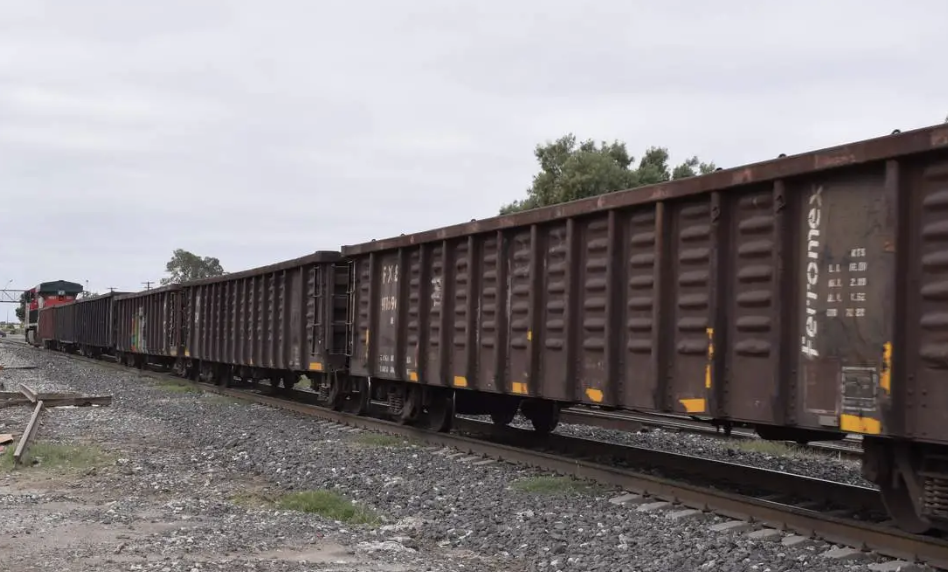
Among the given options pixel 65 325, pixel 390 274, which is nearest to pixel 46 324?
pixel 65 325

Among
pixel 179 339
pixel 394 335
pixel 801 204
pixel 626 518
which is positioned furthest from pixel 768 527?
pixel 179 339

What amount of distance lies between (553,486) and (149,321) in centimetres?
2423

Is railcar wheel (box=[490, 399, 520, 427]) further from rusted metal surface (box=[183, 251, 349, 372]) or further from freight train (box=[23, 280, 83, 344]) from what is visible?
freight train (box=[23, 280, 83, 344])

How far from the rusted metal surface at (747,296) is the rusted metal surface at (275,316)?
17.2 feet

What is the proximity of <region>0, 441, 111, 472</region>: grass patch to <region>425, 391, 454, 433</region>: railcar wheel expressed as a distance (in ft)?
14.6

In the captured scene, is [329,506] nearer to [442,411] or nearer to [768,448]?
[442,411]

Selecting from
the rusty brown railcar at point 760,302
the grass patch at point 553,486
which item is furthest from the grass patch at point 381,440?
the grass patch at point 553,486

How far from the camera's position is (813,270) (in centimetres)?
661

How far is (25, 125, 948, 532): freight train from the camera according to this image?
592 centimetres

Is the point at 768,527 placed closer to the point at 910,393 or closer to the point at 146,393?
the point at 910,393

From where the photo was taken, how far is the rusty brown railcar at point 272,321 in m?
15.6

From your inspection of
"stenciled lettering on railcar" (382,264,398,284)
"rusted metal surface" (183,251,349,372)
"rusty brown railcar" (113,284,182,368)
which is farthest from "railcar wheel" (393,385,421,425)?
"rusty brown railcar" (113,284,182,368)

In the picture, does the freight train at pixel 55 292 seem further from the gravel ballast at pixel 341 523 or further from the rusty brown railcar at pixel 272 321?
the gravel ballast at pixel 341 523

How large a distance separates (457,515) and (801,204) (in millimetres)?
3974
